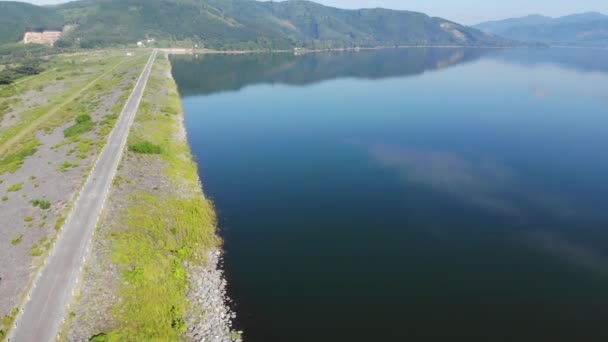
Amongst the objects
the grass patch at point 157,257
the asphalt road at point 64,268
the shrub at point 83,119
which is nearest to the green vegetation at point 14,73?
the shrub at point 83,119

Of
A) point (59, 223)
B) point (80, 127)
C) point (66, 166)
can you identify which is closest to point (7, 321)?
point (59, 223)

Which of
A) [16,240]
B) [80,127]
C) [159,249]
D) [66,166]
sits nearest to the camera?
[16,240]

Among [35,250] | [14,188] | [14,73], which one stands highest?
[14,73]

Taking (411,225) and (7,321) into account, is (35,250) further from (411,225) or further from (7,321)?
(411,225)

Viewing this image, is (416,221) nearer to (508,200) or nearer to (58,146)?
(508,200)

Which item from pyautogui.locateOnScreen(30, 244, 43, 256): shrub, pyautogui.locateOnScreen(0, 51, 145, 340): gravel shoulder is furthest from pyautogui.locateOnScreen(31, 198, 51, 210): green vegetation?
pyautogui.locateOnScreen(30, 244, 43, 256): shrub

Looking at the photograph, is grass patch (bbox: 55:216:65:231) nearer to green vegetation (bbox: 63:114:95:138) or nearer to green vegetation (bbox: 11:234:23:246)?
green vegetation (bbox: 11:234:23:246)

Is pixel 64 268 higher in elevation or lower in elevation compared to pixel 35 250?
lower

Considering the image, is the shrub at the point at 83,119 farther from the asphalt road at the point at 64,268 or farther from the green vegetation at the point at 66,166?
the asphalt road at the point at 64,268
